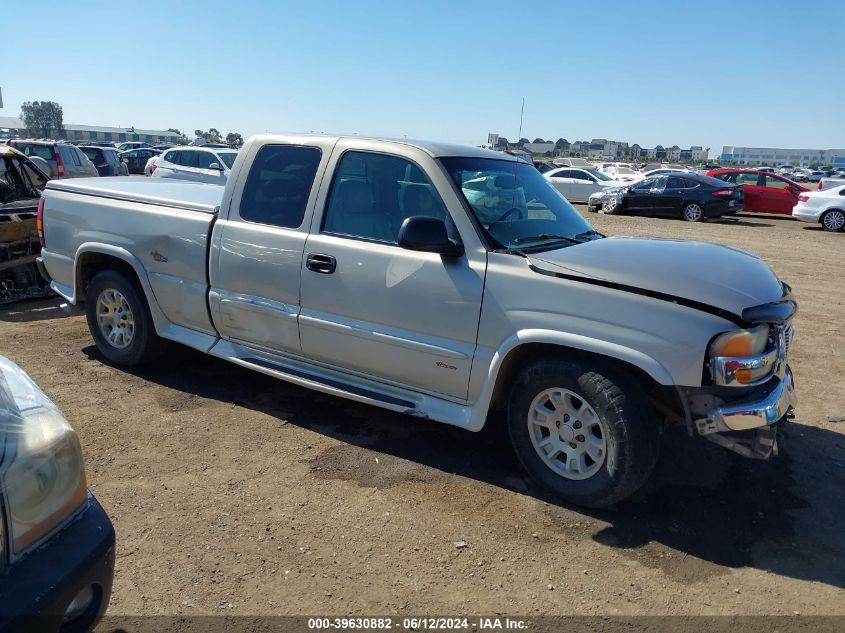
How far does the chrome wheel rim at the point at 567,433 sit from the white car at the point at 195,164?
13.9 m

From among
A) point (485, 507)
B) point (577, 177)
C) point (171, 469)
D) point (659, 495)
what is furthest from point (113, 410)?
point (577, 177)

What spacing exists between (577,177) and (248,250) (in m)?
22.6

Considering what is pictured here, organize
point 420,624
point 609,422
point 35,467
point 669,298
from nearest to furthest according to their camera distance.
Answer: point 35,467
point 420,624
point 669,298
point 609,422

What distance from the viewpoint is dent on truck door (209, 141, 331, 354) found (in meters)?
4.45

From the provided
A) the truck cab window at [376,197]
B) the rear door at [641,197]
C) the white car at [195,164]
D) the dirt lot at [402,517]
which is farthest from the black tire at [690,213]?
the truck cab window at [376,197]

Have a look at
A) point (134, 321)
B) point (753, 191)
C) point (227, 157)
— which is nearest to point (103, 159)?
point (227, 157)

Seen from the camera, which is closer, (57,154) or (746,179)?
(57,154)

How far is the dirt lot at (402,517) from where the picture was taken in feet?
9.76

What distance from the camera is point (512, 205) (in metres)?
4.23

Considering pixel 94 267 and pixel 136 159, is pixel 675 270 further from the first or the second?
pixel 136 159

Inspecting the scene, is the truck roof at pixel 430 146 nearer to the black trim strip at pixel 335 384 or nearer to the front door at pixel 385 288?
the front door at pixel 385 288

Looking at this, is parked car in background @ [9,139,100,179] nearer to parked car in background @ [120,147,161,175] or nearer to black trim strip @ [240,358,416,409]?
black trim strip @ [240,358,416,409]

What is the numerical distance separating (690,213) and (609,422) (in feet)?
60.6

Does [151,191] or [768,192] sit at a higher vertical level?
[151,191]
